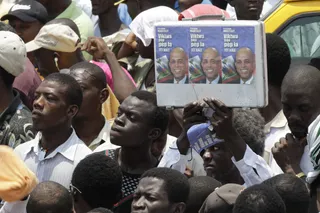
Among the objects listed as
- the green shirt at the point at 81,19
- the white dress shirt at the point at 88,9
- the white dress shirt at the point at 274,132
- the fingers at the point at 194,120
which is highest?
the fingers at the point at 194,120

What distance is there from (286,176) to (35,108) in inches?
81.9

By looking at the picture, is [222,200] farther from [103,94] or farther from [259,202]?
[103,94]

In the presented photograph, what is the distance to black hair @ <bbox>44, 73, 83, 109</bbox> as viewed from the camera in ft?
29.7

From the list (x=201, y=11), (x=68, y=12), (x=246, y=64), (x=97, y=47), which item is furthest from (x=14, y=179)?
(x=68, y=12)

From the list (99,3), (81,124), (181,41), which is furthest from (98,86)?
(99,3)

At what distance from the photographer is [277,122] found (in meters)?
9.16

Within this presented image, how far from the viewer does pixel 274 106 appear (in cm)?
930

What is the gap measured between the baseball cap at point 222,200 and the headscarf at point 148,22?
2.88m

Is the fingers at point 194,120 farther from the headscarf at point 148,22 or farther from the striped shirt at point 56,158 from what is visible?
the headscarf at point 148,22

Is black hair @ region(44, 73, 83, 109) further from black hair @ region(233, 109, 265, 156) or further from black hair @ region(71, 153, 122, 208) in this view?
black hair @ region(233, 109, 265, 156)

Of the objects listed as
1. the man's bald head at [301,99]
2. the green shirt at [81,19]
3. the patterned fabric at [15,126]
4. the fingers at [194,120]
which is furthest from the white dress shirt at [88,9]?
the fingers at [194,120]

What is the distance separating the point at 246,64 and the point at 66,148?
1.62m

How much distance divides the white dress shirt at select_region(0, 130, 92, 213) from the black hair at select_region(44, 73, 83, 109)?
0.21 m

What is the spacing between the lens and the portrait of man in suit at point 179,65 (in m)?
7.92
